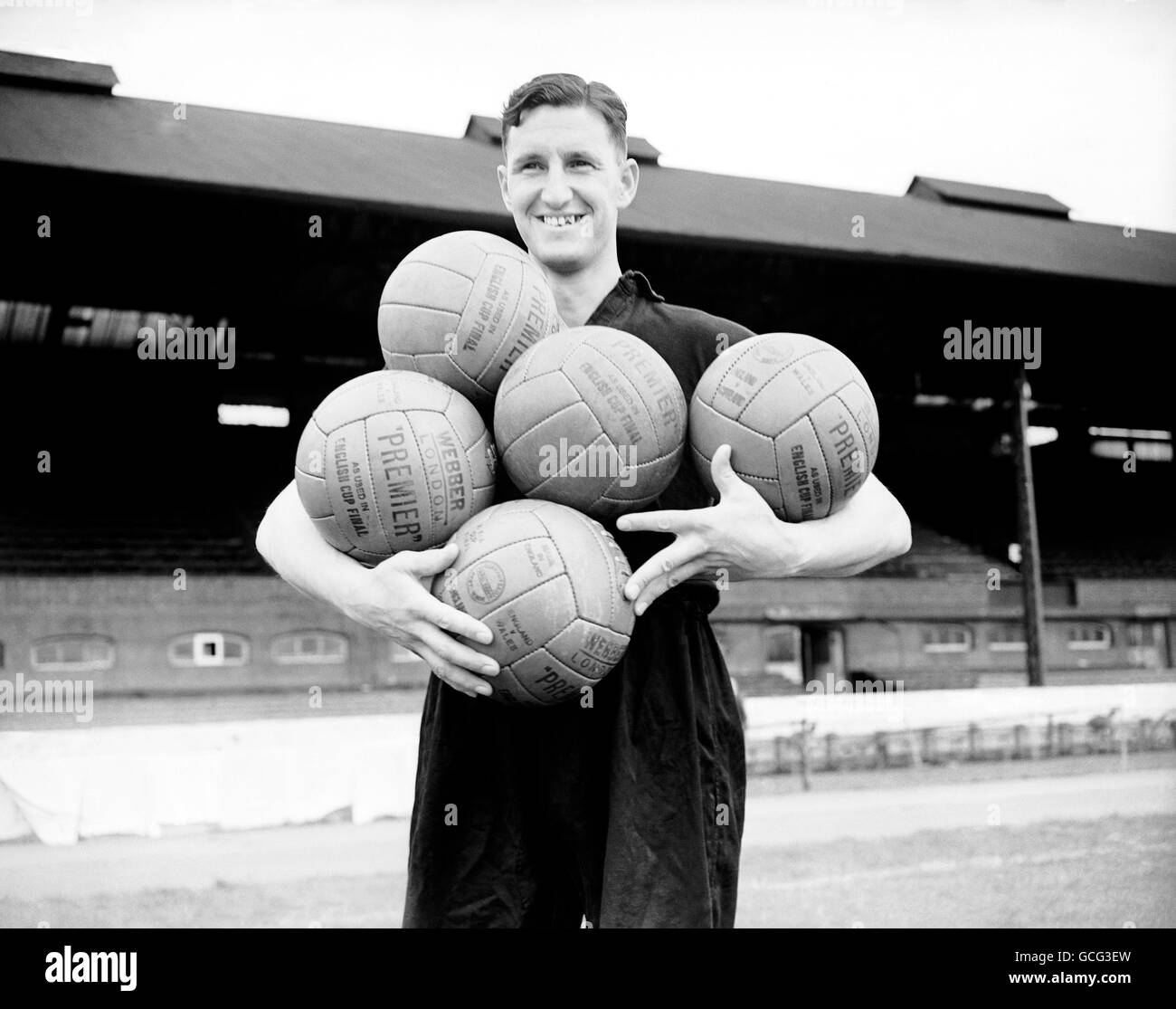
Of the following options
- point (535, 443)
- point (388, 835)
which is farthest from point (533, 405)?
point (388, 835)

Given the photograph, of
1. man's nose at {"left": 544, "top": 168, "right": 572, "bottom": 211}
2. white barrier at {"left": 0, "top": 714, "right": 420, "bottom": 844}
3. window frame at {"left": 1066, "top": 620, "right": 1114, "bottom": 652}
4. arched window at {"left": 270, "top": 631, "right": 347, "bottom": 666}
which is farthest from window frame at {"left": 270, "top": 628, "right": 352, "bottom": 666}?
man's nose at {"left": 544, "top": 168, "right": 572, "bottom": 211}

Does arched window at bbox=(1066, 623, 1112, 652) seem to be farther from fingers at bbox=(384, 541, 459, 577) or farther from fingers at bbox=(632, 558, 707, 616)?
fingers at bbox=(384, 541, 459, 577)

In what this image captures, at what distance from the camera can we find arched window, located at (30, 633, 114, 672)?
13.8m

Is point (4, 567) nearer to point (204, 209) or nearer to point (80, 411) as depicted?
point (80, 411)

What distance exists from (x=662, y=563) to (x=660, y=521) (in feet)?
0.24

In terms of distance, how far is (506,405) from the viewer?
198cm

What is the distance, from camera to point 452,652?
1.83 metres

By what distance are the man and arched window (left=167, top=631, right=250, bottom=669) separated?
12.9 metres

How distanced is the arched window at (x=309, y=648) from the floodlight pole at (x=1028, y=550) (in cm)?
889

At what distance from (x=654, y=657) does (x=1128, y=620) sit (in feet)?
61.8

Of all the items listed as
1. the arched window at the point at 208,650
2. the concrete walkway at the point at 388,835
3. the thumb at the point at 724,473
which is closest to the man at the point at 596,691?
the thumb at the point at 724,473

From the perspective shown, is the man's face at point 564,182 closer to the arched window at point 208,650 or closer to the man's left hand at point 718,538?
the man's left hand at point 718,538

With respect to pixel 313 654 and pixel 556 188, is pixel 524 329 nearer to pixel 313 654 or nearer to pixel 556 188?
pixel 556 188

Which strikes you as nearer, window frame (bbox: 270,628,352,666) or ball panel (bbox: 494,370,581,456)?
ball panel (bbox: 494,370,581,456)
